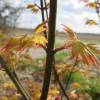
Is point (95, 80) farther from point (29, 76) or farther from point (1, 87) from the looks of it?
point (1, 87)

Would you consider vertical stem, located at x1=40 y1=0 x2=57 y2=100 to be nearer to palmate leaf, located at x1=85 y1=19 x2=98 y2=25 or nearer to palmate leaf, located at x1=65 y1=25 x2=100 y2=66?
palmate leaf, located at x1=65 y1=25 x2=100 y2=66

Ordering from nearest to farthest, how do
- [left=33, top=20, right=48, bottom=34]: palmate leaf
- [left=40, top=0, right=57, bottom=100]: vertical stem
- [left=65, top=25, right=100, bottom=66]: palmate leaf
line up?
1. [left=40, top=0, right=57, bottom=100]: vertical stem
2. [left=65, top=25, right=100, bottom=66]: palmate leaf
3. [left=33, top=20, right=48, bottom=34]: palmate leaf

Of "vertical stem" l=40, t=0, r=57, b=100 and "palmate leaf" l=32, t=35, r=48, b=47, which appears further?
"palmate leaf" l=32, t=35, r=48, b=47

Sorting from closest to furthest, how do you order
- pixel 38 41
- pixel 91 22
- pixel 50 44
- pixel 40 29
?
pixel 50 44 < pixel 38 41 < pixel 40 29 < pixel 91 22

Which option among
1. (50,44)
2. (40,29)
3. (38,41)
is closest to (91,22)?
(40,29)

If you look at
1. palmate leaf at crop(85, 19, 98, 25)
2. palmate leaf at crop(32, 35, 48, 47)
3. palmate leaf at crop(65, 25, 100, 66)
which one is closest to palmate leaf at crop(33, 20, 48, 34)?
palmate leaf at crop(32, 35, 48, 47)

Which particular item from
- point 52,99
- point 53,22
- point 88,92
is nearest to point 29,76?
point 88,92

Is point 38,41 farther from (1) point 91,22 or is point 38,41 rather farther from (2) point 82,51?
(1) point 91,22

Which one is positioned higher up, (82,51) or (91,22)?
(82,51)

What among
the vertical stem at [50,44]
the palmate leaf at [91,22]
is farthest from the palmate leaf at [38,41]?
the palmate leaf at [91,22]

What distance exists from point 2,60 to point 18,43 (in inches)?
12.0

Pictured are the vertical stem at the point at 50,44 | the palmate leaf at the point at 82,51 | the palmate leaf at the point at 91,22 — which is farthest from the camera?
the palmate leaf at the point at 91,22

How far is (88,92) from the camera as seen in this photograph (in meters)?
8.50

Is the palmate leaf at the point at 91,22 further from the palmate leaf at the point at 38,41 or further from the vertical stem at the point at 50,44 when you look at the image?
the vertical stem at the point at 50,44
